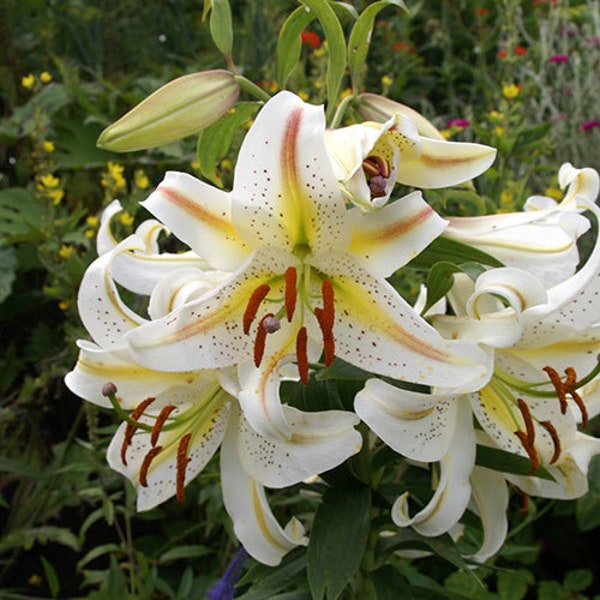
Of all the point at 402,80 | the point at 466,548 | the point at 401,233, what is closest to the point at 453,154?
the point at 401,233

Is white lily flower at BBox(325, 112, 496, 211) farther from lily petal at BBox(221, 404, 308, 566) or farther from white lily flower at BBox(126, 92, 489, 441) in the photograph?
lily petal at BBox(221, 404, 308, 566)

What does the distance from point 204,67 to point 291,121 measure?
2.16m

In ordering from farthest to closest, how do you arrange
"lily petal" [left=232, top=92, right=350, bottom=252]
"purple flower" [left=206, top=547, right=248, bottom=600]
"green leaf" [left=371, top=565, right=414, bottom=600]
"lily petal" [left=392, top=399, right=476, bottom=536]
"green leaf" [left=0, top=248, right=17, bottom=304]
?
"green leaf" [left=0, top=248, right=17, bottom=304] → "purple flower" [left=206, top=547, right=248, bottom=600] → "green leaf" [left=371, top=565, right=414, bottom=600] → "lily petal" [left=392, top=399, right=476, bottom=536] → "lily petal" [left=232, top=92, right=350, bottom=252]

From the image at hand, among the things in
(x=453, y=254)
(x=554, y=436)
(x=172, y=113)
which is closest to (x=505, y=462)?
(x=554, y=436)

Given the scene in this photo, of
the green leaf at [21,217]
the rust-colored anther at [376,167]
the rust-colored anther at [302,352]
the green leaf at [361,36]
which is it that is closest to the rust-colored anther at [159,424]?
the rust-colored anther at [302,352]

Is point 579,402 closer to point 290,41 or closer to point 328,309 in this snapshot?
point 328,309

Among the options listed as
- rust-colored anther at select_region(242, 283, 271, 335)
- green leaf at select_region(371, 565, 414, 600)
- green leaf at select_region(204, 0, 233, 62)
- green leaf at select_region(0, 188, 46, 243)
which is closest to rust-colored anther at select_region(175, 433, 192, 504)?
rust-colored anther at select_region(242, 283, 271, 335)

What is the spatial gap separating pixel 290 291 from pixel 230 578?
1.48 ft

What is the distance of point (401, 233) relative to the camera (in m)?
0.52

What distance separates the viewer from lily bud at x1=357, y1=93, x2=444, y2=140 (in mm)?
658

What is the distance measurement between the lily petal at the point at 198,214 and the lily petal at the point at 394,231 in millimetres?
79

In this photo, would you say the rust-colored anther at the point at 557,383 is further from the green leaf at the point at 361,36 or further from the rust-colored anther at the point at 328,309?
the green leaf at the point at 361,36

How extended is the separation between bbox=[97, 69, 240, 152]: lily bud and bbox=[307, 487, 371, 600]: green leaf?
322 mm

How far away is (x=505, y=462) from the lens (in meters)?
0.65
